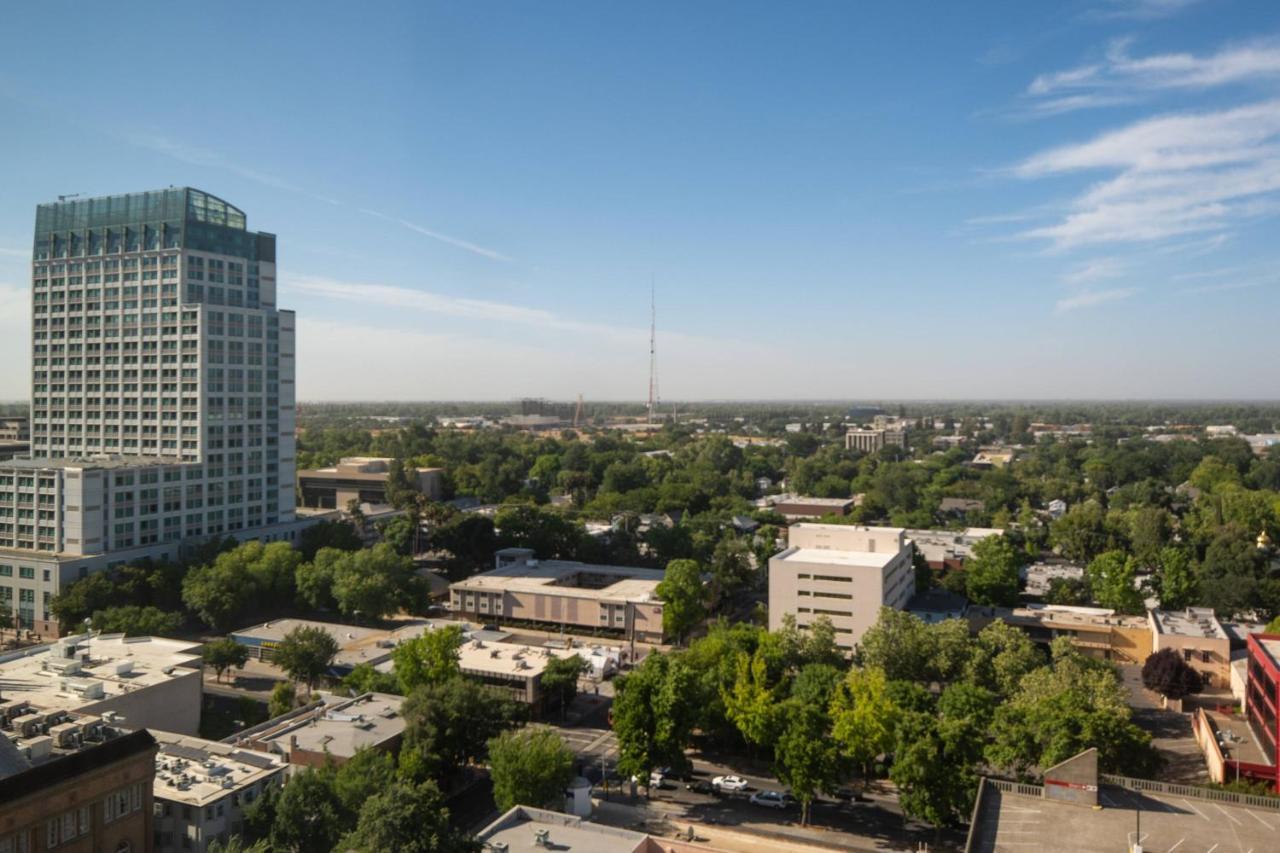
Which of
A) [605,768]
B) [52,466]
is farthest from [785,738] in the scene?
[52,466]

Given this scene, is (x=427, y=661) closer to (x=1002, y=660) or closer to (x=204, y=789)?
(x=204, y=789)

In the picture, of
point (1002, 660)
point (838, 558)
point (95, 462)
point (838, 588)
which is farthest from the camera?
point (95, 462)

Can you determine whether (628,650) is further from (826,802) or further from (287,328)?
(287,328)

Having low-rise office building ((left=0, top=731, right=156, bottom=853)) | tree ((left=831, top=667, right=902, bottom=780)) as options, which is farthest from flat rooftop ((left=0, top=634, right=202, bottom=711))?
tree ((left=831, top=667, right=902, bottom=780))

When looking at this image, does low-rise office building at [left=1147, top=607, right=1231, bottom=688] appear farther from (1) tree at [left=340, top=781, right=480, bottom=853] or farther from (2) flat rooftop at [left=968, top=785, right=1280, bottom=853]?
(1) tree at [left=340, top=781, right=480, bottom=853]

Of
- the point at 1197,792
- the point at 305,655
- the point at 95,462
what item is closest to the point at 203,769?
the point at 305,655
